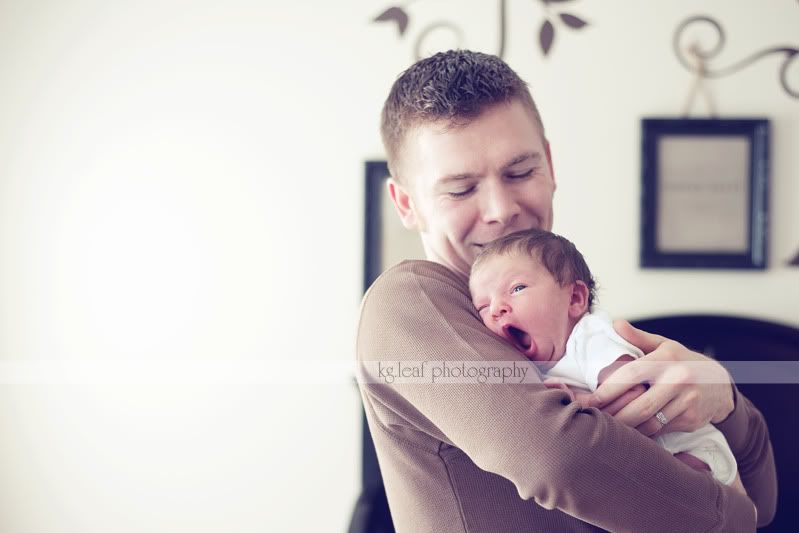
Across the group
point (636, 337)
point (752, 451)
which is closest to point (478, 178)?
point (636, 337)

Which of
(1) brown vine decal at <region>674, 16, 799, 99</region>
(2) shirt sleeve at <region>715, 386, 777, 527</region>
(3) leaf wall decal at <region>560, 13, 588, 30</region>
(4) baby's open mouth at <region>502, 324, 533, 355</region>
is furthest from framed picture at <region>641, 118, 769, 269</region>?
(4) baby's open mouth at <region>502, 324, 533, 355</region>

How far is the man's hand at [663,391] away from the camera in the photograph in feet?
2.56

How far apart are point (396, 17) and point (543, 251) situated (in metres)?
1.43

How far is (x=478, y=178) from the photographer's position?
3.04ft

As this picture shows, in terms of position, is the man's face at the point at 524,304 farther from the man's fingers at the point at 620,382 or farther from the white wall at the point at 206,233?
the white wall at the point at 206,233

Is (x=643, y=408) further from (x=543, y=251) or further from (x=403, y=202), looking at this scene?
(x=403, y=202)

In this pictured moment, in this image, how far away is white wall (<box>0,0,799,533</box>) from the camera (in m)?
2.08

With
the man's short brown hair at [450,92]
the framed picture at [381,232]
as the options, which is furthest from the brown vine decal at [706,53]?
the man's short brown hair at [450,92]

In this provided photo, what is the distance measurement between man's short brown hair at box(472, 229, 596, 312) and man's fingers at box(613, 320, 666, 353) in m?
0.10

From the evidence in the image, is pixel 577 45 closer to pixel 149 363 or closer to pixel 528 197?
pixel 528 197

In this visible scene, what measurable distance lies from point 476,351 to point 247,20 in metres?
1.79

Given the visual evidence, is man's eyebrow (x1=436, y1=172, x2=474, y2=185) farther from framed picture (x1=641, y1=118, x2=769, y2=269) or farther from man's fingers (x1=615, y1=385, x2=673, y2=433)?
framed picture (x1=641, y1=118, x2=769, y2=269)

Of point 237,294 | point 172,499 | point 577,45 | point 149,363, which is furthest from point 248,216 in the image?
point 577,45

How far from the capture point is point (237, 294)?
7.09 feet
